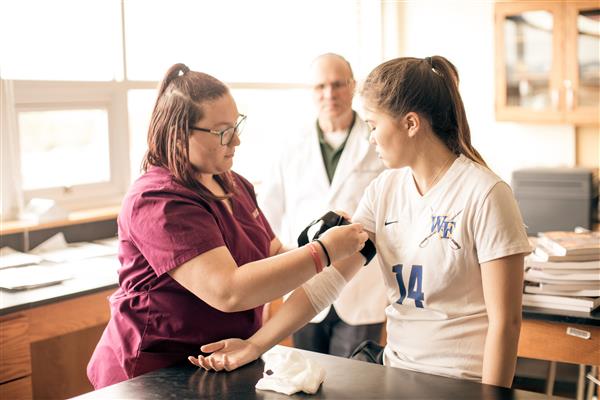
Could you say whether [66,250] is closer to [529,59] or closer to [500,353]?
[500,353]

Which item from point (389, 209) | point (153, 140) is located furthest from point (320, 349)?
point (153, 140)

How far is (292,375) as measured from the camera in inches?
60.4

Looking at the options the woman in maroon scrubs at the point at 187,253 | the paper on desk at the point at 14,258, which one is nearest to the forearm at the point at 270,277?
the woman in maroon scrubs at the point at 187,253

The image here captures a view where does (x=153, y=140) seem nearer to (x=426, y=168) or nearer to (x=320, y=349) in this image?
(x=426, y=168)

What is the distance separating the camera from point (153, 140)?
1811 millimetres

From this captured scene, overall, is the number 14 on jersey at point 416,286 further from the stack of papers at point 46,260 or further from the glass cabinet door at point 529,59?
the glass cabinet door at point 529,59

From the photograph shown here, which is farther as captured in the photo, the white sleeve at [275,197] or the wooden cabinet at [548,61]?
the wooden cabinet at [548,61]

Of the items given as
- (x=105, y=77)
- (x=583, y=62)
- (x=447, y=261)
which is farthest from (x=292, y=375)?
(x=583, y=62)

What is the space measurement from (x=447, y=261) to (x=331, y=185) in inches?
51.0

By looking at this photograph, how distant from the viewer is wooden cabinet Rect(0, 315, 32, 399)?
245 cm

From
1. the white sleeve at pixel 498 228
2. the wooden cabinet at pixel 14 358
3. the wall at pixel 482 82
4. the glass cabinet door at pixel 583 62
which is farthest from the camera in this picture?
the wall at pixel 482 82

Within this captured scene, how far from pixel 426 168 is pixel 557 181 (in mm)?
2807

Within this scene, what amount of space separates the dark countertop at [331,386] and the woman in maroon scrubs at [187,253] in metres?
0.11

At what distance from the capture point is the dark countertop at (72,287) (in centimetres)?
246
